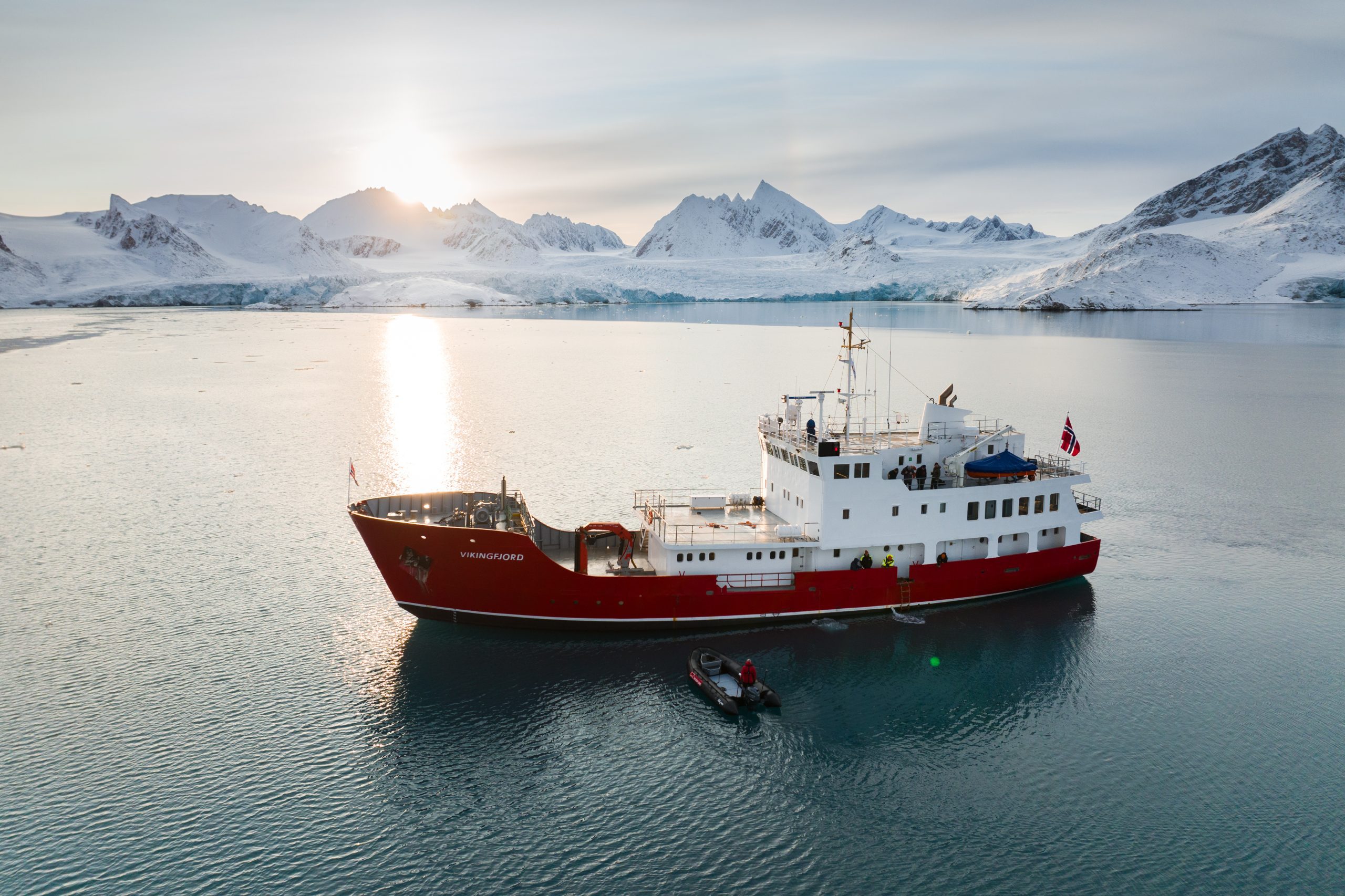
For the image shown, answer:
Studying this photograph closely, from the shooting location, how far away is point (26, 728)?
65.5 ft

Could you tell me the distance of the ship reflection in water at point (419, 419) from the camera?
4656 centimetres

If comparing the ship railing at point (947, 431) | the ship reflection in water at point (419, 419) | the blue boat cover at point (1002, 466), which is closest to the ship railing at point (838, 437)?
the ship railing at point (947, 431)

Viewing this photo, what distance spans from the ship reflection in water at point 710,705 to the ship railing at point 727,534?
2901mm

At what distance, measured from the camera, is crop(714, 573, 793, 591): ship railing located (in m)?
25.7

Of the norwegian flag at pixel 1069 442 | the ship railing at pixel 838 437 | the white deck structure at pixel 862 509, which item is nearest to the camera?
the white deck structure at pixel 862 509

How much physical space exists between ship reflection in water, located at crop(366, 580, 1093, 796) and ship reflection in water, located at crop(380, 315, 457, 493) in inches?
828

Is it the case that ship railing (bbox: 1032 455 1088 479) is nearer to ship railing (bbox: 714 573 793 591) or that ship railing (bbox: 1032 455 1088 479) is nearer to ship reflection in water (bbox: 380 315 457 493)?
ship railing (bbox: 714 573 793 591)

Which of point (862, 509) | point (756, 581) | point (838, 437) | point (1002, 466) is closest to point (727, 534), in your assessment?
point (756, 581)

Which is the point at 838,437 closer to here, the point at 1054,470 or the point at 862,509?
the point at 862,509

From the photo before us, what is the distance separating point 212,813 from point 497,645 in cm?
888

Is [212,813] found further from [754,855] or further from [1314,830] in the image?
[1314,830]

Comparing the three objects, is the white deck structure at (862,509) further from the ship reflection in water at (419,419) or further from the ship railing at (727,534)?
the ship reflection in water at (419,419)

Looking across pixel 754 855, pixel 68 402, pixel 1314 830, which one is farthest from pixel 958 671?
pixel 68 402

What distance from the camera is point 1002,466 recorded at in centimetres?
2781
